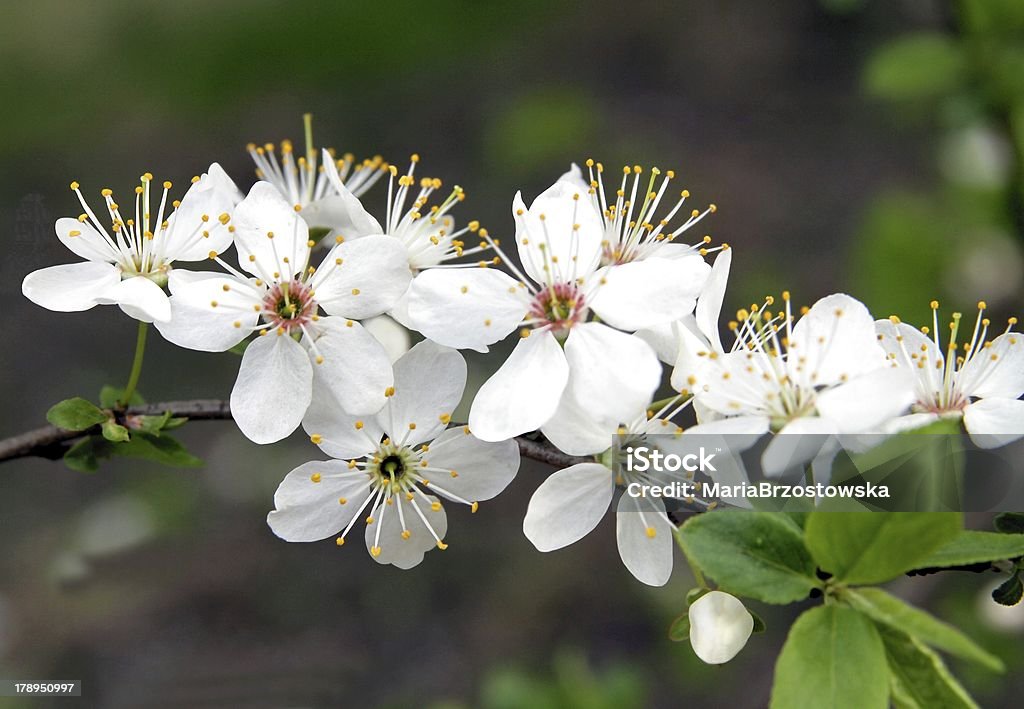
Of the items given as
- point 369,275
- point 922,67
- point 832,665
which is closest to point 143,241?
point 369,275

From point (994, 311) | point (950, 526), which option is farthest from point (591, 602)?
point (950, 526)

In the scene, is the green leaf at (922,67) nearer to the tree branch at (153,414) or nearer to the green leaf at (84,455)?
the tree branch at (153,414)

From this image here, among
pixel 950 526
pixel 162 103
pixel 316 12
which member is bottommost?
pixel 950 526

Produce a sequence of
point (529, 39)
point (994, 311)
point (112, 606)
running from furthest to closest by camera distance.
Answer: point (529, 39) → point (112, 606) → point (994, 311)

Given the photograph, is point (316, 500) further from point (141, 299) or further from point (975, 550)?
point (975, 550)

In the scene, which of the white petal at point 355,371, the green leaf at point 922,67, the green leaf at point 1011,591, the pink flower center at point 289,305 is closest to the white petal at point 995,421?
the green leaf at point 1011,591

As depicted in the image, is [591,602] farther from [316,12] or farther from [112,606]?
[316,12]
